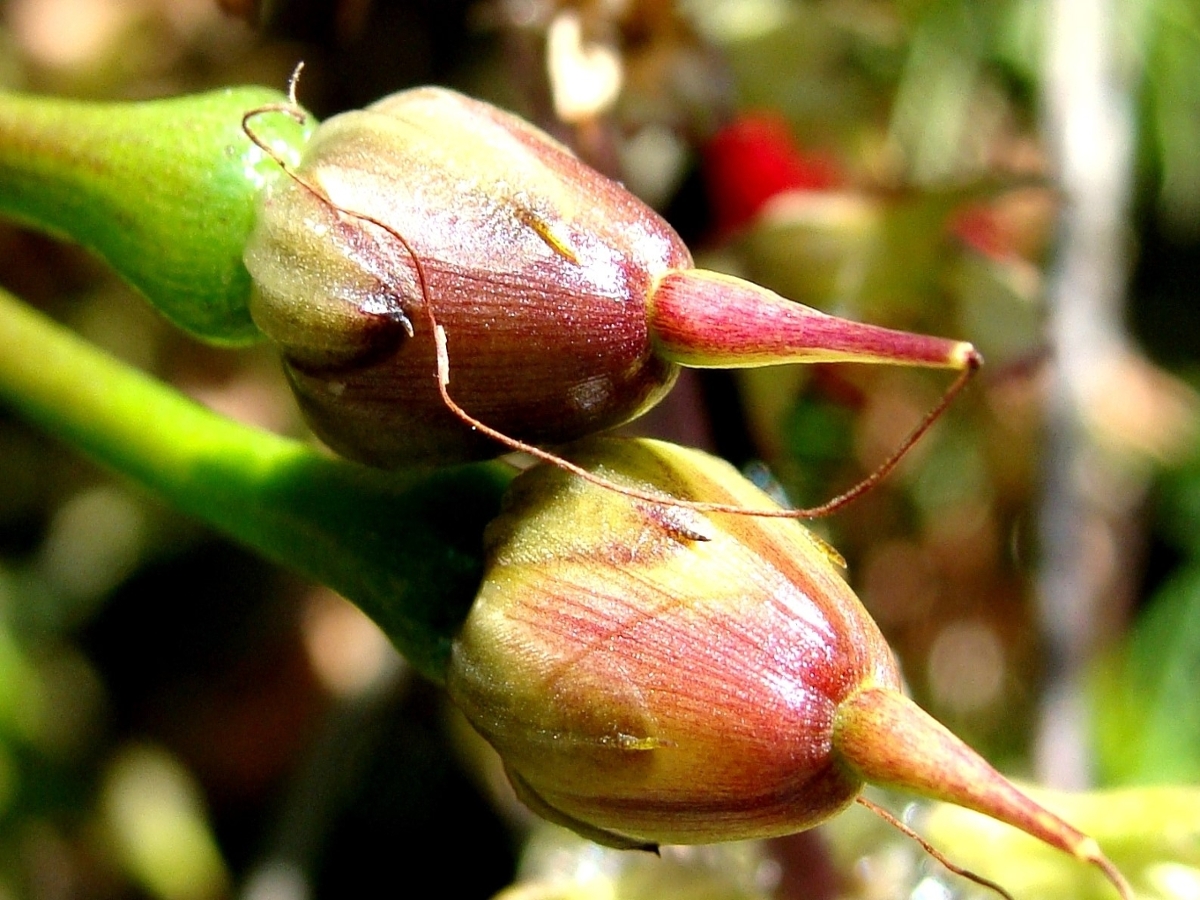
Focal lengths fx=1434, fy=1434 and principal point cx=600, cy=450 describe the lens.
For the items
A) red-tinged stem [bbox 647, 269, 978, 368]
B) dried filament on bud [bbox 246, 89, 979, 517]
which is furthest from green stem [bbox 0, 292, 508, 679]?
red-tinged stem [bbox 647, 269, 978, 368]

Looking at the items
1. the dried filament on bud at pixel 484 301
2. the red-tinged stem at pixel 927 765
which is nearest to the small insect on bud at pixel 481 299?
the dried filament on bud at pixel 484 301

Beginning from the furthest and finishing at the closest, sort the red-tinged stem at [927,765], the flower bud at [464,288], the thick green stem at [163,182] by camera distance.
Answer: the thick green stem at [163,182], the flower bud at [464,288], the red-tinged stem at [927,765]

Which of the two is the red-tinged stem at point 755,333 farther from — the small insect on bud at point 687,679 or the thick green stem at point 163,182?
the thick green stem at point 163,182

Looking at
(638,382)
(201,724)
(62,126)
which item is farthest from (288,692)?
(638,382)

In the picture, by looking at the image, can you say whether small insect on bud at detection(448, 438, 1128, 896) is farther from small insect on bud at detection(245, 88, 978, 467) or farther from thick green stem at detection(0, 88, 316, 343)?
thick green stem at detection(0, 88, 316, 343)

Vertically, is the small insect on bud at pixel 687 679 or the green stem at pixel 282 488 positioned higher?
the small insect on bud at pixel 687 679

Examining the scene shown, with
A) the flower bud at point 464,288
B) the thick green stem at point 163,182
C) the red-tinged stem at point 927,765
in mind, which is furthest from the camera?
the thick green stem at point 163,182

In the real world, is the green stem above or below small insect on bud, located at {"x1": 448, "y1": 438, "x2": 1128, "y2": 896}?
below
